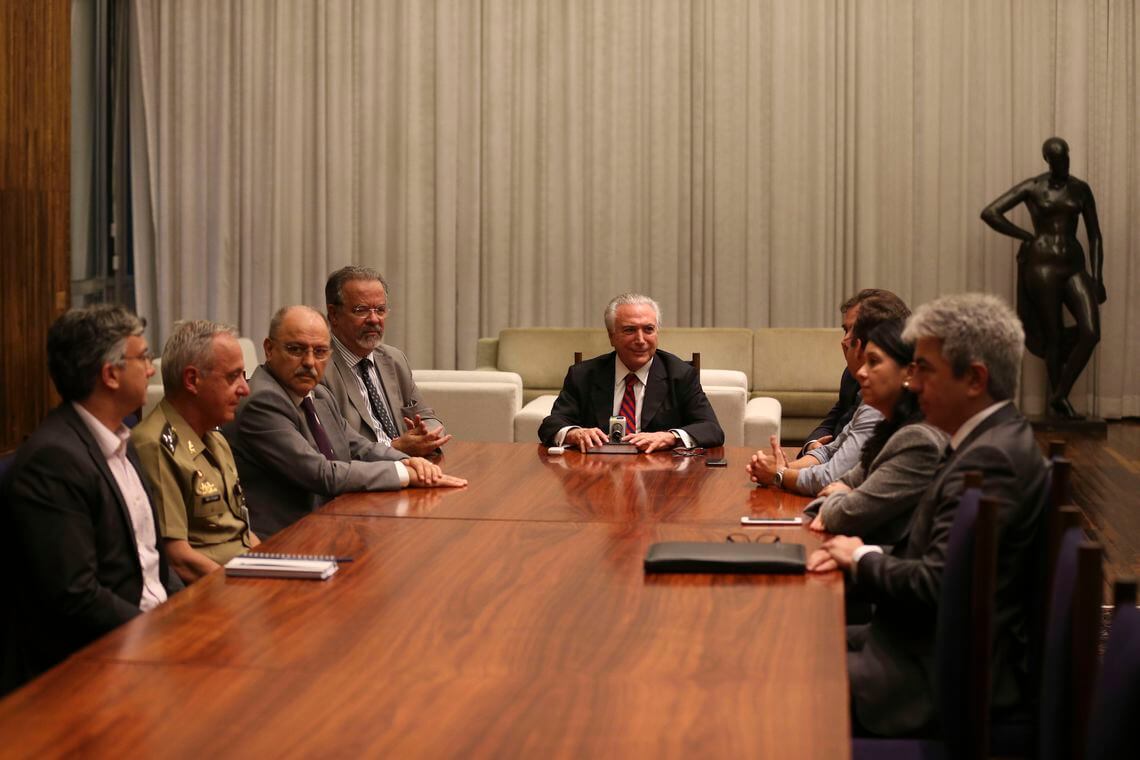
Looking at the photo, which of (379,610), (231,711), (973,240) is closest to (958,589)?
(379,610)

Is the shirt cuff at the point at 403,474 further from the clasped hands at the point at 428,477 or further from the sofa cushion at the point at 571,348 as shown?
the sofa cushion at the point at 571,348

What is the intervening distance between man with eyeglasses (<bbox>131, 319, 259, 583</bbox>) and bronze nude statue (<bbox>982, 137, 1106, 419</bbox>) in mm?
7817

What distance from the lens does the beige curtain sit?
1070 cm

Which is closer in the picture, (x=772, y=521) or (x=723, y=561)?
(x=723, y=561)

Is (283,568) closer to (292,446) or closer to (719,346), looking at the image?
(292,446)

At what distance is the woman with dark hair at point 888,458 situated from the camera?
122 inches

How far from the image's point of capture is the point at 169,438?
10.7ft

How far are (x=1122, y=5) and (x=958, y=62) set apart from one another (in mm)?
1294

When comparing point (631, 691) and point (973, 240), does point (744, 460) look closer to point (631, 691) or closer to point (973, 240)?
point (631, 691)

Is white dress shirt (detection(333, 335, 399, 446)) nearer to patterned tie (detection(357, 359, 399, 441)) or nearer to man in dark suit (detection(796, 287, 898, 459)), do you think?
patterned tie (detection(357, 359, 399, 441))

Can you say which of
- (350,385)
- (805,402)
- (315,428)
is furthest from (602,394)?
(805,402)

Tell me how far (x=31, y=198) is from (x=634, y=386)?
4403 millimetres

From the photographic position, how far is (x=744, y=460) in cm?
455

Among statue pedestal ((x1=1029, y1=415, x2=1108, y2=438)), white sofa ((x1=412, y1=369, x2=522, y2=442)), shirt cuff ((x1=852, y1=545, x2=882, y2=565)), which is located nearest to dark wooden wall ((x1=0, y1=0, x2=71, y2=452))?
white sofa ((x1=412, y1=369, x2=522, y2=442))
